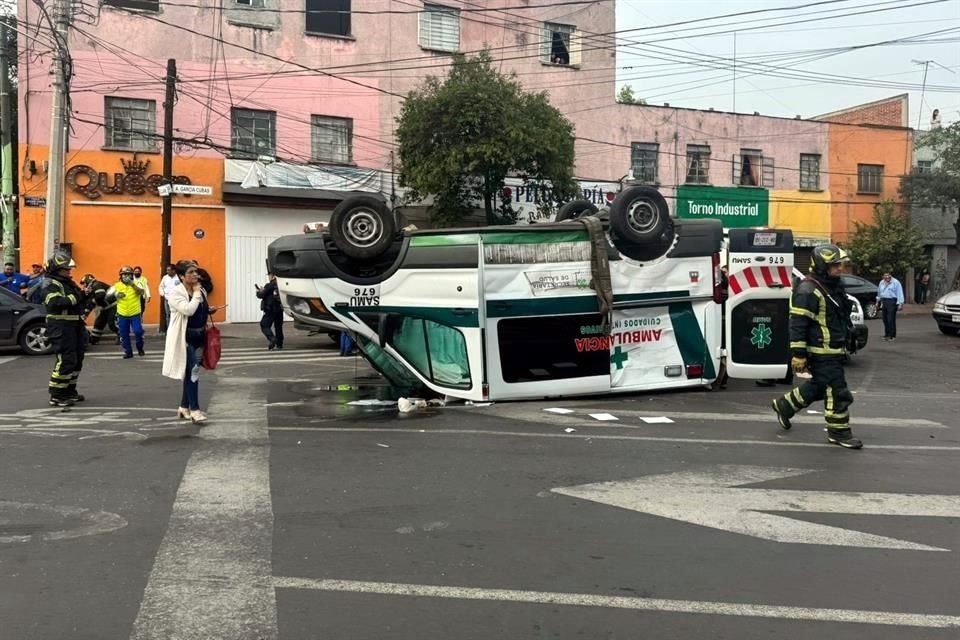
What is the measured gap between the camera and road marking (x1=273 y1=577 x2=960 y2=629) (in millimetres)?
3516

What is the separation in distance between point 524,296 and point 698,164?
2322 cm

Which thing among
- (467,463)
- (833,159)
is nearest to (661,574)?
(467,463)

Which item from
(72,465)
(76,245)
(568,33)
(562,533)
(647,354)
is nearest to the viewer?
(562,533)


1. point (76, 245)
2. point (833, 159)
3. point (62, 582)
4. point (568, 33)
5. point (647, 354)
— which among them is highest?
point (568, 33)

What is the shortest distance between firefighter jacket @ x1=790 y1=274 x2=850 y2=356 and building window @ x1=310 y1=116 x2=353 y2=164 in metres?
18.9

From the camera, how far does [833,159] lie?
103 ft

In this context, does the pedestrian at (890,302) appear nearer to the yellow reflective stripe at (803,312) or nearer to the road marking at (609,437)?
the road marking at (609,437)

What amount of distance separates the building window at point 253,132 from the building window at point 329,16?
308 cm

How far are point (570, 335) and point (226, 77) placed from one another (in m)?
17.5

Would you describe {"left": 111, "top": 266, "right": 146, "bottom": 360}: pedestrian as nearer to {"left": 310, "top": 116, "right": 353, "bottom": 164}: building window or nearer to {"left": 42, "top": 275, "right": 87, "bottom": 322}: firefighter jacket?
{"left": 42, "top": 275, "right": 87, "bottom": 322}: firefighter jacket

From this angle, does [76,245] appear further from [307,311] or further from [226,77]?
[307,311]

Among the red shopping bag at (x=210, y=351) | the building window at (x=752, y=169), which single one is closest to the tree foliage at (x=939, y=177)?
the building window at (x=752, y=169)

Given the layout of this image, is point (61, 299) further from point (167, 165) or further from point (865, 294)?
point (865, 294)

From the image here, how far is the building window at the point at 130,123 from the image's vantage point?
21.2 metres
